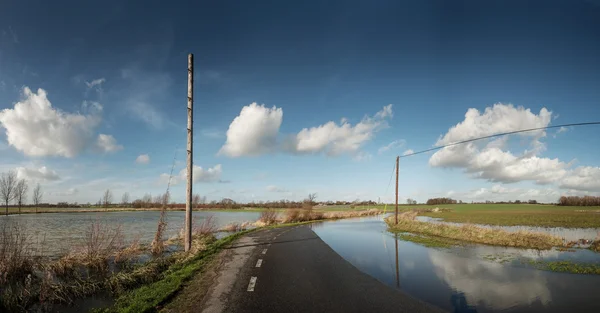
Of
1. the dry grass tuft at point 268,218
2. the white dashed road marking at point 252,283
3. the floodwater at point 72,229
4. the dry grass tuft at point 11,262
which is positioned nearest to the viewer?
the white dashed road marking at point 252,283

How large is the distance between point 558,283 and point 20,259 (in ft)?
62.1

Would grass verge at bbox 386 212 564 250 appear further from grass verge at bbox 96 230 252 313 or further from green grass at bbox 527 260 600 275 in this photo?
grass verge at bbox 96 230 252 313

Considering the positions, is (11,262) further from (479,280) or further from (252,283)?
(479,280)

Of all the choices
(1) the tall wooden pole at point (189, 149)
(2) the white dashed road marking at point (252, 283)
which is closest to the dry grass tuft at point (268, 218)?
(1) the tall wooden pole at point (189, 149)

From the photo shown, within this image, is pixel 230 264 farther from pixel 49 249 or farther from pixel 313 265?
pixel 49 249

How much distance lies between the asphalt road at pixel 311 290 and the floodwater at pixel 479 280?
2.54 feet

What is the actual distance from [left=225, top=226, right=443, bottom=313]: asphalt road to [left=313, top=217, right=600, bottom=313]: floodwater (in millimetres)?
773

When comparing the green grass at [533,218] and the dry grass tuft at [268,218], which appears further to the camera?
the dry grass tuft at [268,218]

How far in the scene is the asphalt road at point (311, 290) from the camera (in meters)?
6.97

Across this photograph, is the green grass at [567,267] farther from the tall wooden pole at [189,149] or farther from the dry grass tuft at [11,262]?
the dry grass tuft at [11,262]

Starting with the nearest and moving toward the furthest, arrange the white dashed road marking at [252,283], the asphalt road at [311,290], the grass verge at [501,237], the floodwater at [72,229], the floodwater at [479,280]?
the asphalt road at [311,290] < the floodwater at [479,280] < the white dashed road marking at [252,283] < the grass verge at [501,237] < the floodwater at [72,229]

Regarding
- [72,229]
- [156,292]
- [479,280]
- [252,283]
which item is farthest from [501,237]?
[72,229]

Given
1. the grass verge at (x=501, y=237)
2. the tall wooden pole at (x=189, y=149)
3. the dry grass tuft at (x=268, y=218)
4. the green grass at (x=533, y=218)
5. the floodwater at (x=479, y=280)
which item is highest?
the tall wooden pole at (x=189, y=149)

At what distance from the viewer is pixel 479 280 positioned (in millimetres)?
10008
